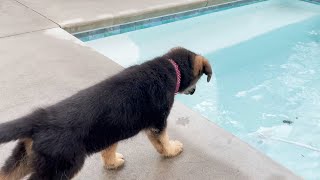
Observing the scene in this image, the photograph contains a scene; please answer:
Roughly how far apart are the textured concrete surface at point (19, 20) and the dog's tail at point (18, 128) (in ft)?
10.5

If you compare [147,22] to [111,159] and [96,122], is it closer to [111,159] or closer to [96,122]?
[111,159]

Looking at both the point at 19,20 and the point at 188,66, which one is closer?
the point at 188,66

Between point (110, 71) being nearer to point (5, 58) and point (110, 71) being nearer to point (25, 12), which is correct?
point (5, 58)

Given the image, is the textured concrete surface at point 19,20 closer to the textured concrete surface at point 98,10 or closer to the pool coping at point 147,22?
the textured concrete surface at point 98,10

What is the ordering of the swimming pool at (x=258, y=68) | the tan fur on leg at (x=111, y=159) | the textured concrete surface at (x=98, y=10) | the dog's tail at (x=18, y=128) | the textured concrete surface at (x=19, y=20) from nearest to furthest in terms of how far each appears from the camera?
the dog's tail at (x=18, y=128)
the tan fur on leg at (x=111, y=159)
the swimming pool at (x=258, y=68)
the textured concrete surface at (x=19, y=20)
the textured concrete surface at (x=98, y=10)

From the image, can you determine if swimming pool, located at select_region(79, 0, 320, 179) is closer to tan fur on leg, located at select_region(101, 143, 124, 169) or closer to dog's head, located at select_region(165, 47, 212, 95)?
dog's head, located at select_region(165, 47, 212, 95)

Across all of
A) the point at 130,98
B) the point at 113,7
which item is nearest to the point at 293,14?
the point at 113,7

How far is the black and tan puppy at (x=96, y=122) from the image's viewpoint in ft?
6.41

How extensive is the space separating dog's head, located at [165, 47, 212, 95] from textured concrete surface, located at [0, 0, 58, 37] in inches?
116

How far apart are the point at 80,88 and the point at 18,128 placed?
1.78 meters

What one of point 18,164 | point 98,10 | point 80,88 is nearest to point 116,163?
point 18,164

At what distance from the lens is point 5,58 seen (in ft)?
13.6

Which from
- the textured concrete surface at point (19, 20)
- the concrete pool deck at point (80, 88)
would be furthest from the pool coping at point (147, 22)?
the textured concrete surface at point (19, 20)

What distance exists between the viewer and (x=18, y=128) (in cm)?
191
